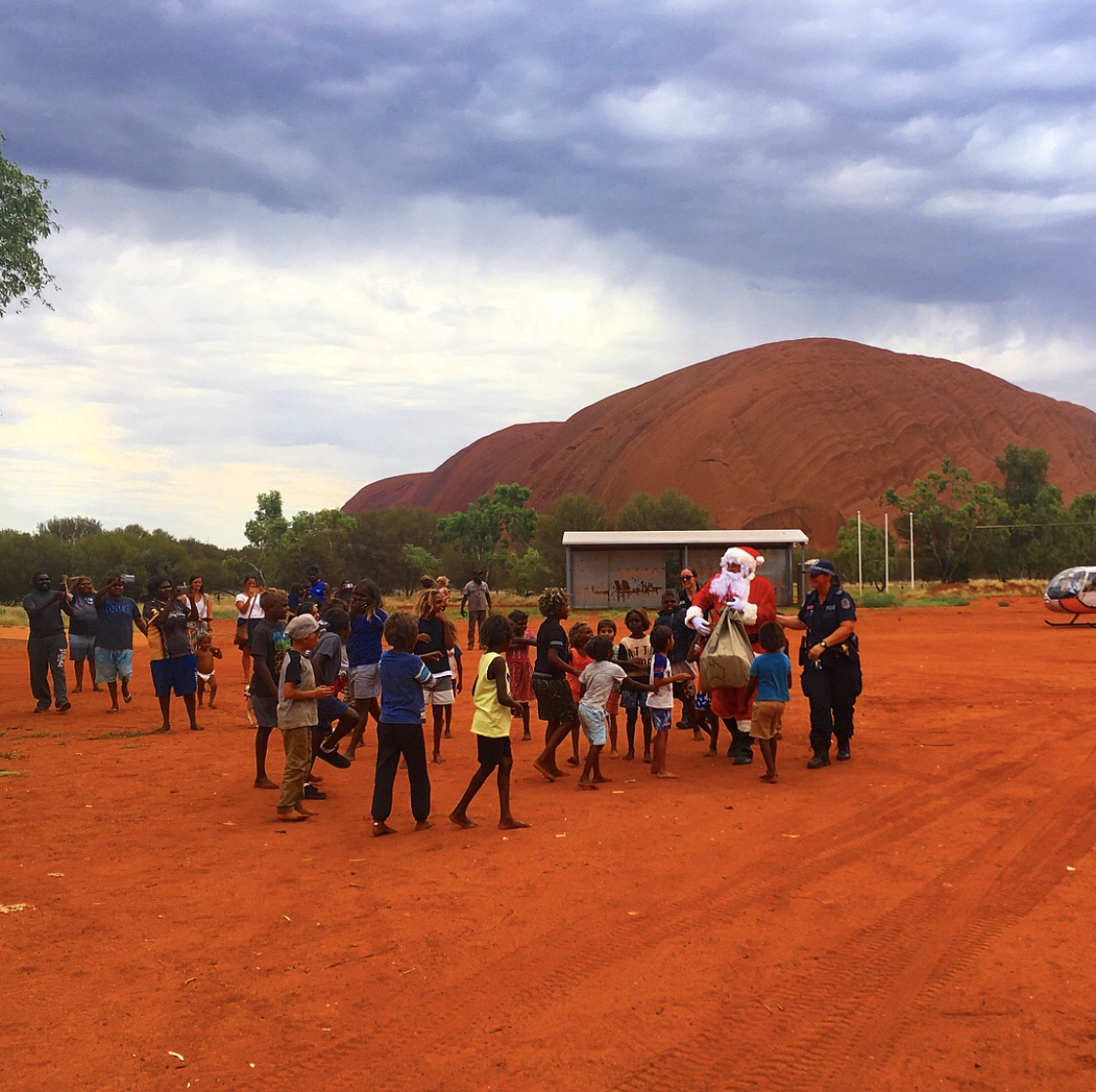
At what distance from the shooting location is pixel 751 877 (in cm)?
646

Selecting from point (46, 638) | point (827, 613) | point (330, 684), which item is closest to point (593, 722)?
point (330, 684)

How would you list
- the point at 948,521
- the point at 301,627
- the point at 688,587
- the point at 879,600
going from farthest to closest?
1. the point at 948,521
2. the point at 879,600
3. the point at 688,587
4. the point at 301,627

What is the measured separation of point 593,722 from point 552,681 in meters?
0.58

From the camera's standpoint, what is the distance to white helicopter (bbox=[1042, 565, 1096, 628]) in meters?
28.1

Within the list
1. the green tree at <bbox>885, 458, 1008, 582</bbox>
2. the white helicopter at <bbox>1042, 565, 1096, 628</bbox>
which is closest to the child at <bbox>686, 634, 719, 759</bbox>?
the white helicopter at <bbox>1042, 565, 1096, 628</bbox>

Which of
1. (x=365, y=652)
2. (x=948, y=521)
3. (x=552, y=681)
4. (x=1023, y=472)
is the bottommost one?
(x=552, y=681)

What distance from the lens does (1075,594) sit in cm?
2834

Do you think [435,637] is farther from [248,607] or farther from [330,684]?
[248,607]

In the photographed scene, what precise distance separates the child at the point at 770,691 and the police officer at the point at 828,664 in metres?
0.45

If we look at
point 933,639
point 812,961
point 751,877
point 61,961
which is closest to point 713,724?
point 751,877

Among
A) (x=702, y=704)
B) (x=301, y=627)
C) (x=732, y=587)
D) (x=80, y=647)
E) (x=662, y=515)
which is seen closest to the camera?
(x=301, y=627)

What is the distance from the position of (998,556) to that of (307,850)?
195 ft

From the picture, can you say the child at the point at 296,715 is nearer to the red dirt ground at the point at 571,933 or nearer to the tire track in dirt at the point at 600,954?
the red dirt ground at the point at 571,933

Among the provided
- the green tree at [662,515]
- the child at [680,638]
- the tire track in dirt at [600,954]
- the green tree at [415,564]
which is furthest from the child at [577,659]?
the green tree at [662,515]
